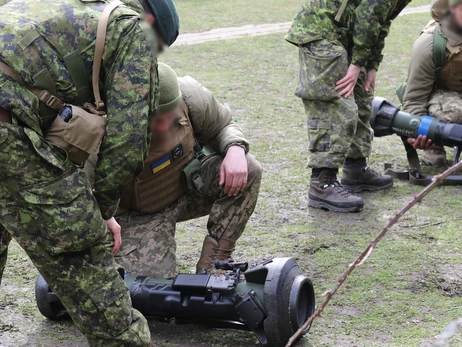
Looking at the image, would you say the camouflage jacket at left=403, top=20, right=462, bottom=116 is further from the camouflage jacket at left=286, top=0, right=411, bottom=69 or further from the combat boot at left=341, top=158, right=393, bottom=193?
the camouflage jacket at left=286, top=0, right=411, bottom=69

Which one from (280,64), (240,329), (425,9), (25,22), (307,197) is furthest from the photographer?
(425,9)

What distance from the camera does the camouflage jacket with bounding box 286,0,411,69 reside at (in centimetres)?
440

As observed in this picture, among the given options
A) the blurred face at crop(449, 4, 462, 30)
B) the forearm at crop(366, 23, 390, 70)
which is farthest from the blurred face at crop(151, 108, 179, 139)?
the blurred face at crop(449, 4, 462, 30)

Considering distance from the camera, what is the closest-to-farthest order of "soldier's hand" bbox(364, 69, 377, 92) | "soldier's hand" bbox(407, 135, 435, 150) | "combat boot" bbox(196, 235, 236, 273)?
"combat boot" bbox(196, 235, 236, 273), "soldier's hand" bbox(364, 69, 377, 92), "soldier's hand" bbox(407, 135, 435, 150)

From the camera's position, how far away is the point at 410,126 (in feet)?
16.8

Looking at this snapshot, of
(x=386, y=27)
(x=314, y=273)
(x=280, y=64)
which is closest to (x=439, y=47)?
(x=386, y=27)

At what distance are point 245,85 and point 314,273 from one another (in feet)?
12.9

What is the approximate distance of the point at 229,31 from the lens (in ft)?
33.1

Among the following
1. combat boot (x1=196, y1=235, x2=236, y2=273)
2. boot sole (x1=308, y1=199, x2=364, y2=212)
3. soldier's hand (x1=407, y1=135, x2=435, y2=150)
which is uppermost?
combat boot (x1=196, y1=235, x2=236, y2=273)

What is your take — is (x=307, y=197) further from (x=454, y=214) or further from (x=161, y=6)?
(x=161, y=6)

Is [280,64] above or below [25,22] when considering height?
below

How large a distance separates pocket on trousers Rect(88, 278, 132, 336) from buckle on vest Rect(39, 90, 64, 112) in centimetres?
63

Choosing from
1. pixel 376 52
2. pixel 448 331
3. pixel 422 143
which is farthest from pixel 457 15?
pixel 448 331

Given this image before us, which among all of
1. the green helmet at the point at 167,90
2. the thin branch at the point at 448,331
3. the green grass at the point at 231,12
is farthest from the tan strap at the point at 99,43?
the green grass at the point at 231,12
